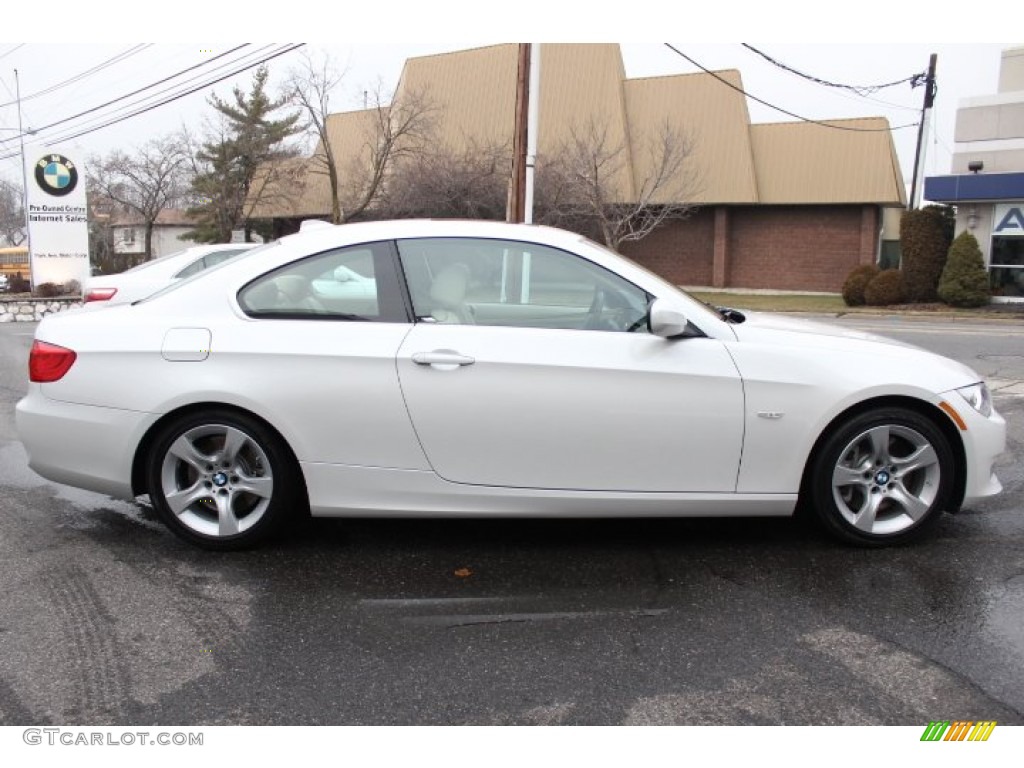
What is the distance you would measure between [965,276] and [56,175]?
2357cm

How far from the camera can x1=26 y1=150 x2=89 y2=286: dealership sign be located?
2078 cm

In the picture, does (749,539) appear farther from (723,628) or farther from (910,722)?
(910,722)

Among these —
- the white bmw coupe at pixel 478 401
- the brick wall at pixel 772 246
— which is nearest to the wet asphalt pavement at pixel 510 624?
the white bmw coupe at pixel 478 401

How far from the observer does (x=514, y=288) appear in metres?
4.17

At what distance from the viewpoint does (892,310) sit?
22.6 m

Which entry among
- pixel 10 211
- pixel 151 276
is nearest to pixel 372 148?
pixel 151 276

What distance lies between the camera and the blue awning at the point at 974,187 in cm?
2205

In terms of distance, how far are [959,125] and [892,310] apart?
19.0ft

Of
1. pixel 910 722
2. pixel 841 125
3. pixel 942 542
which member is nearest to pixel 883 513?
pixel 942 542

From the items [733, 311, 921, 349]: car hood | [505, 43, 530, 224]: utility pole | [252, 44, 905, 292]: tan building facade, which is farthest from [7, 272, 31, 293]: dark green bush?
[733, 311, 921, 349]: car hood

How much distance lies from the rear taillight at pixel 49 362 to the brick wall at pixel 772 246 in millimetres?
31536

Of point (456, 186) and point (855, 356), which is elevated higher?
point (456, 186)
